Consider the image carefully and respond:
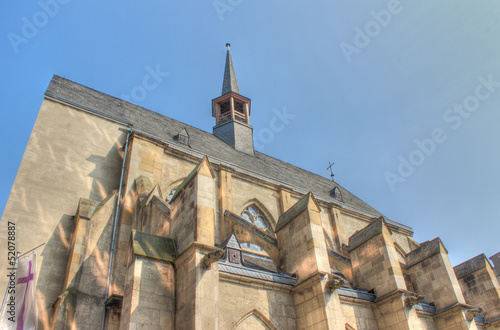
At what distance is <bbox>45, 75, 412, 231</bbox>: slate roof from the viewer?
15.5m

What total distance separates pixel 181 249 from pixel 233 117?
53.0 feet

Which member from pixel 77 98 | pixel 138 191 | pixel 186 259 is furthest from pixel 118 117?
pixel 186 259

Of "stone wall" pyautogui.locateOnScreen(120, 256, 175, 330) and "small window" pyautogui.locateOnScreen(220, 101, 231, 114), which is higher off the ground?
"small window" pyautogui.locateOnScreen(220, 101, 231, 114)

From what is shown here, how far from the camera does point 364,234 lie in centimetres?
1326

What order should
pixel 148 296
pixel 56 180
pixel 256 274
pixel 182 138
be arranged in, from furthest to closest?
pixel 182 138 < pixel 56 180 < pixel 256 274 < pixel 148 296

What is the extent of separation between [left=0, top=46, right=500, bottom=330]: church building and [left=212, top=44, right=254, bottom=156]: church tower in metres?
4.75

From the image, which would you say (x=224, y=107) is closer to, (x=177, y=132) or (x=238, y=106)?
(x=238, y=106)

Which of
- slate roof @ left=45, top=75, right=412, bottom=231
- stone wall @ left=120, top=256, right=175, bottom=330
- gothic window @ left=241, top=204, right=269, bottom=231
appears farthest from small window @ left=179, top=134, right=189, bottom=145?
stone wall @ left=120, top=256, right=175, bottom=330

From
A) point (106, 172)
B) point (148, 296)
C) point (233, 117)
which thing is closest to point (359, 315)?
point (148, 296)

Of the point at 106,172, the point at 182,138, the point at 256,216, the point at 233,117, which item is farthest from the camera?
the point at 233,117

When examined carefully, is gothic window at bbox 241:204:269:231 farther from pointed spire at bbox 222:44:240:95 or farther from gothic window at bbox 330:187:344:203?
pointed spire at bbox 222:44:240:95

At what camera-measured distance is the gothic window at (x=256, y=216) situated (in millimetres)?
16391

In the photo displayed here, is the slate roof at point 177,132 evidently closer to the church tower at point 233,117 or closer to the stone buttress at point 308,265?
the church tower at point 233,117

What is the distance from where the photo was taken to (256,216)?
656 inches
